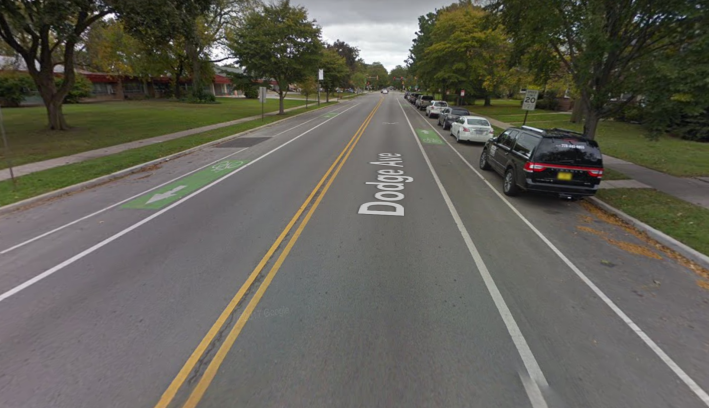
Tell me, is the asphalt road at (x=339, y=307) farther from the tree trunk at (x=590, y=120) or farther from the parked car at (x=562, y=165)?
the tree trunk at (x=590, y=120)

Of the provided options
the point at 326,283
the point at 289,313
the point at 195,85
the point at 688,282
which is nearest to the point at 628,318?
the point at 688,282

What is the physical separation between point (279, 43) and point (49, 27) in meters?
18.0

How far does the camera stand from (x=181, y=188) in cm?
894

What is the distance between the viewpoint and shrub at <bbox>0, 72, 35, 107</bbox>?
105 ft

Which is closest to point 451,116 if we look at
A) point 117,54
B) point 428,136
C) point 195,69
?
point 428,136

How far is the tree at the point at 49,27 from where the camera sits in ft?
41.0

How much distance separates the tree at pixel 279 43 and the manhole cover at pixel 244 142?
44.8 ft

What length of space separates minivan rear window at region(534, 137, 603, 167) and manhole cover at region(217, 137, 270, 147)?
12515mm

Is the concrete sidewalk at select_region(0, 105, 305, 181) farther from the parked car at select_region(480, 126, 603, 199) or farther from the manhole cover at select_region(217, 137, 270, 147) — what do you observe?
the parked car at select_region(480, 126, 603, 199)

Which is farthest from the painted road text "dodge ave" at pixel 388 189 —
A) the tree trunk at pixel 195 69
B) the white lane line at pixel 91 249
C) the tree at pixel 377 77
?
the tree at pixel 377 77

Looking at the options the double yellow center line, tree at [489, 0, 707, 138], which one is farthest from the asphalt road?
tree at [489, 0, 707, 138]

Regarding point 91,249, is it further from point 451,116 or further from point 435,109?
point 435,109

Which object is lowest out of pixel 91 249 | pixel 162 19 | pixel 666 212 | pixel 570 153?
pixel 91 249

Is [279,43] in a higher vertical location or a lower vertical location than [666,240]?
higher
